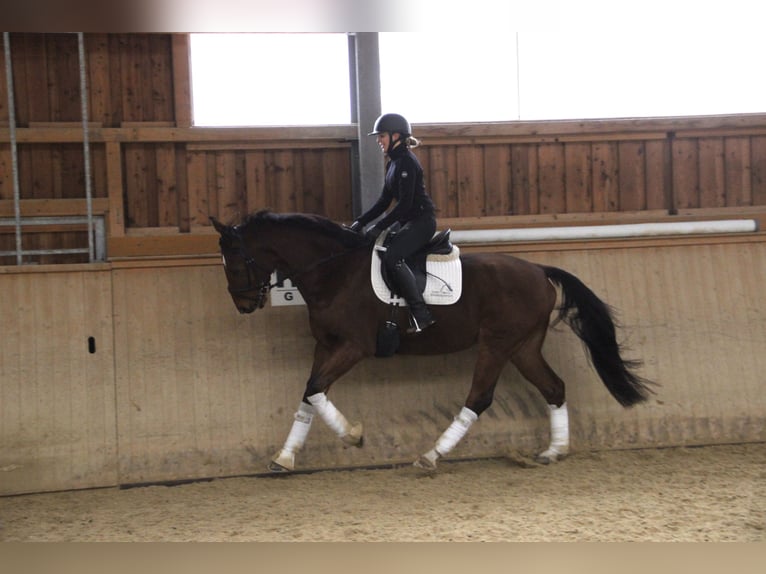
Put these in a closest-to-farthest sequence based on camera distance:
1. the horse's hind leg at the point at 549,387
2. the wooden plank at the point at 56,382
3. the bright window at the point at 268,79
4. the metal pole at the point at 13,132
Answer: the wooden plank at the point at 56,382
the horse's hind leg at the point at 549,387
the metal pole at the point at 13,132
the bright window at the point at 268,79

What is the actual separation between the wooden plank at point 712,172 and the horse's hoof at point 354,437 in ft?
13.0

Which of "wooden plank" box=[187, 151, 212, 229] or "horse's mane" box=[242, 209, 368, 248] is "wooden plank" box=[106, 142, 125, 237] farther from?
"horse's mane" box=[242, 209, 368, 248]

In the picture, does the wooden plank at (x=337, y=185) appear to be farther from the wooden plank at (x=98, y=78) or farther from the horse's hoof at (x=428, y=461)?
the horse's hoof at (x=428, y=461)

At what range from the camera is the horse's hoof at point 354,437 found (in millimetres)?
5250

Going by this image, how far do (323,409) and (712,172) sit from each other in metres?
Answer: 4.36

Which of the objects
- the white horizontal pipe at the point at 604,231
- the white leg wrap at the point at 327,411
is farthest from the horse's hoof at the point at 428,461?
the white horizontal pipe at the point at 604,231

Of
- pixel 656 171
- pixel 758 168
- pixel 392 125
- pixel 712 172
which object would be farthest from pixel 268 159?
pixel 758 168

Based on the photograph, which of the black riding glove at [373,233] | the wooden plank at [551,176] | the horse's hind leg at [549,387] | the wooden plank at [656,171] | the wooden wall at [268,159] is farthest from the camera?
the wooden plank at [656,171]

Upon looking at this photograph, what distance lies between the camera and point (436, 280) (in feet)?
17.6

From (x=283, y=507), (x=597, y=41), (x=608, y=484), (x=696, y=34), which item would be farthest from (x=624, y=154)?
(x=696, y=34)

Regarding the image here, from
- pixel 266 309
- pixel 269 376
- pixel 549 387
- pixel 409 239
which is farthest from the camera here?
pixel 266 309

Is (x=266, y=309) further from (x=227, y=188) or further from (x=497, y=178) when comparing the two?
(x=497, y=178)

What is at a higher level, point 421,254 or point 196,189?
point 196,189

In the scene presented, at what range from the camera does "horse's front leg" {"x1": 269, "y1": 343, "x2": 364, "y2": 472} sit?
5.14 metres
